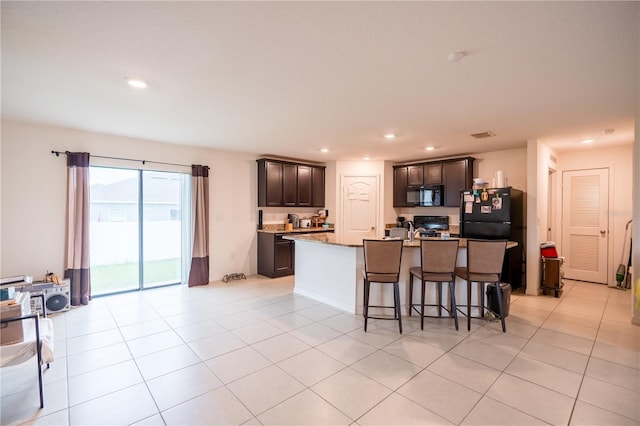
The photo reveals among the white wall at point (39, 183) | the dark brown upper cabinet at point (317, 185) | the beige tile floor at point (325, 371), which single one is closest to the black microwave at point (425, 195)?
the dark brown upper cabinet at point (317, 185)

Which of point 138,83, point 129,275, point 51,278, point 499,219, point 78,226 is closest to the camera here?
point 138,83

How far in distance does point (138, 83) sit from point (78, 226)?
275 cm

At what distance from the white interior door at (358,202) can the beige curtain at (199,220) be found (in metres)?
→ 3.00

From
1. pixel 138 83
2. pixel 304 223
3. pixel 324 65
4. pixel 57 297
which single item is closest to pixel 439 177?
pixel 304 223

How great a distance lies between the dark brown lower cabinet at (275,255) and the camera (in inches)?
229

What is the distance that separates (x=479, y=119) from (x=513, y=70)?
135 centimetres

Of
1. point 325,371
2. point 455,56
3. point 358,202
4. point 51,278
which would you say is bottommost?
point 325,371

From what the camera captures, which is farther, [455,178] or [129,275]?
[455,178]

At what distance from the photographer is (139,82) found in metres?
2.63

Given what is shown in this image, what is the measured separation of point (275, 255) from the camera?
5812 millimetres

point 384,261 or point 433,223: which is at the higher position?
point 433,223

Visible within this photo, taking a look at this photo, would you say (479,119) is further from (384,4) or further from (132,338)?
(132,338)

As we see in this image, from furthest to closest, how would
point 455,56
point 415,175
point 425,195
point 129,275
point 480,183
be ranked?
1. point 415,175
2. point 425,195
3. point 480,183
4. point 129,275
5. point 455,56

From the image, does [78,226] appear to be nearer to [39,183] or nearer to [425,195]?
[39,183]
